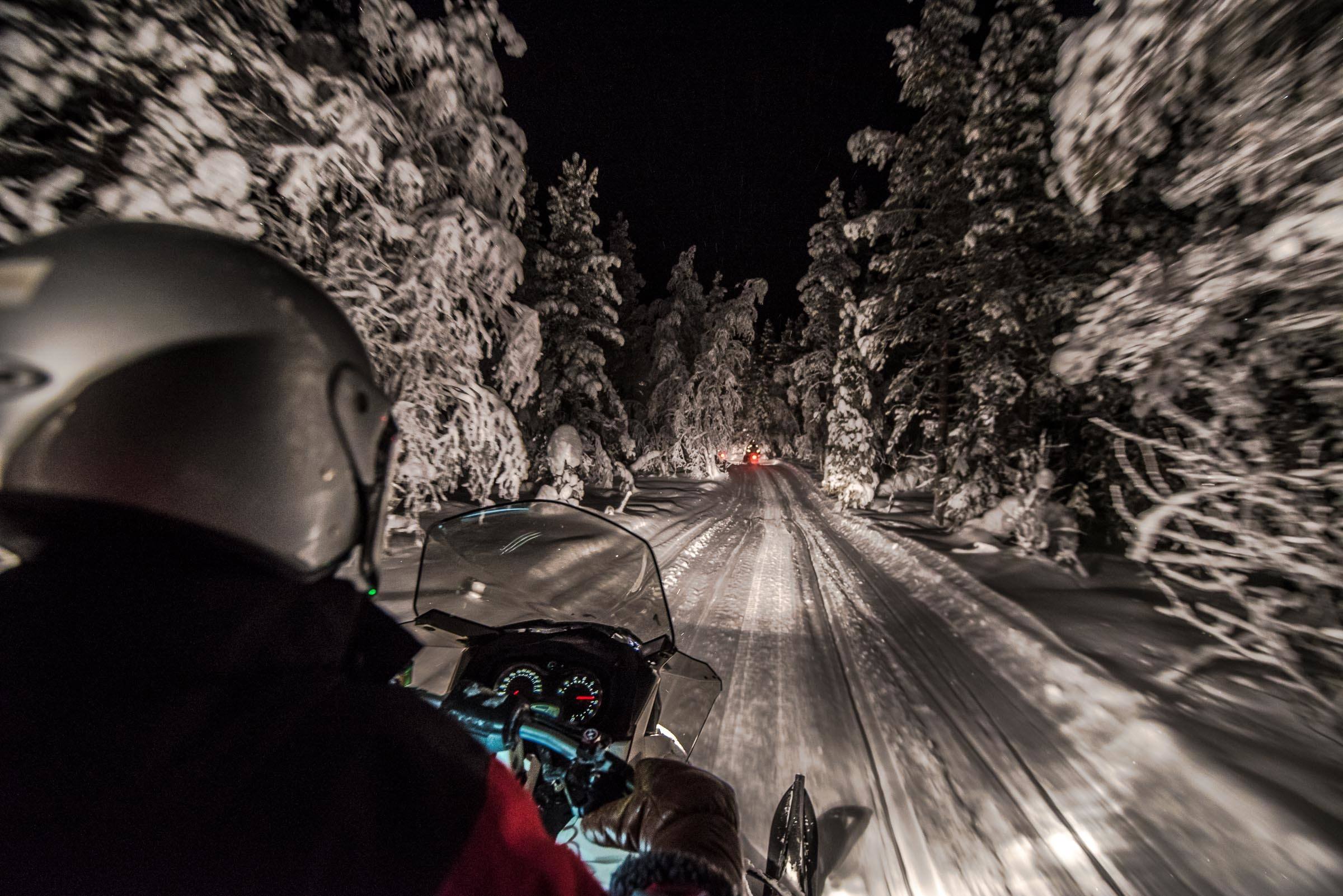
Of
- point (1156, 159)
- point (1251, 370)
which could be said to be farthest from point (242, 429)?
point (1156, 159)

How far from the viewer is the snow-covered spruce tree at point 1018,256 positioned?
8625 mm

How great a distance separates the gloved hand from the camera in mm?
1466

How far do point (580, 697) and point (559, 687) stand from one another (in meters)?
0.11

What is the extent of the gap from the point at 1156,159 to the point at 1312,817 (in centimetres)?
576

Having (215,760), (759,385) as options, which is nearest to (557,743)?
(215,760)

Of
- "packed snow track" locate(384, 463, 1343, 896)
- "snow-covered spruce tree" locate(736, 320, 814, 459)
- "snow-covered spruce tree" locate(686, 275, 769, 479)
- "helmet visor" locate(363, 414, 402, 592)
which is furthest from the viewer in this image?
"snow-covered spruce tree" locate(736, 320, 814, 459)

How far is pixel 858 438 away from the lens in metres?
14.2

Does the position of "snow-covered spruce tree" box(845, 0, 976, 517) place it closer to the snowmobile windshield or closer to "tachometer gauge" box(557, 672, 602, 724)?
the snowmobile windshield

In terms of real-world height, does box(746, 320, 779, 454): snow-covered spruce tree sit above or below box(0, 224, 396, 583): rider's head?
above

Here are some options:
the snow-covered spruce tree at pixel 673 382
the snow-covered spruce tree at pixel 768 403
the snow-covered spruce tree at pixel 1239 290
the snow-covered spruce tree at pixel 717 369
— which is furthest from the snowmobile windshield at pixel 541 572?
the snow-covered spruce tree at pixel 768 403

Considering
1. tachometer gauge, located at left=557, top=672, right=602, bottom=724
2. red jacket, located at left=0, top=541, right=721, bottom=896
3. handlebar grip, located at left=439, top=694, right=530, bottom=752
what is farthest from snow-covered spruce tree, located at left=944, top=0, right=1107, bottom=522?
red jacket, located at left=0, top=541, right=721, bottom=896

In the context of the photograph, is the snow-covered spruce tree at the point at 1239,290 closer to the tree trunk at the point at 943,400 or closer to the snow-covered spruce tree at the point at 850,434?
the tree trunk at the point at 943,400

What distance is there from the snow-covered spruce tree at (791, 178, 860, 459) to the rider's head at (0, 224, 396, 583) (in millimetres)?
16966

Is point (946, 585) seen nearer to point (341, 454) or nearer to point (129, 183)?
point (341, 454)
